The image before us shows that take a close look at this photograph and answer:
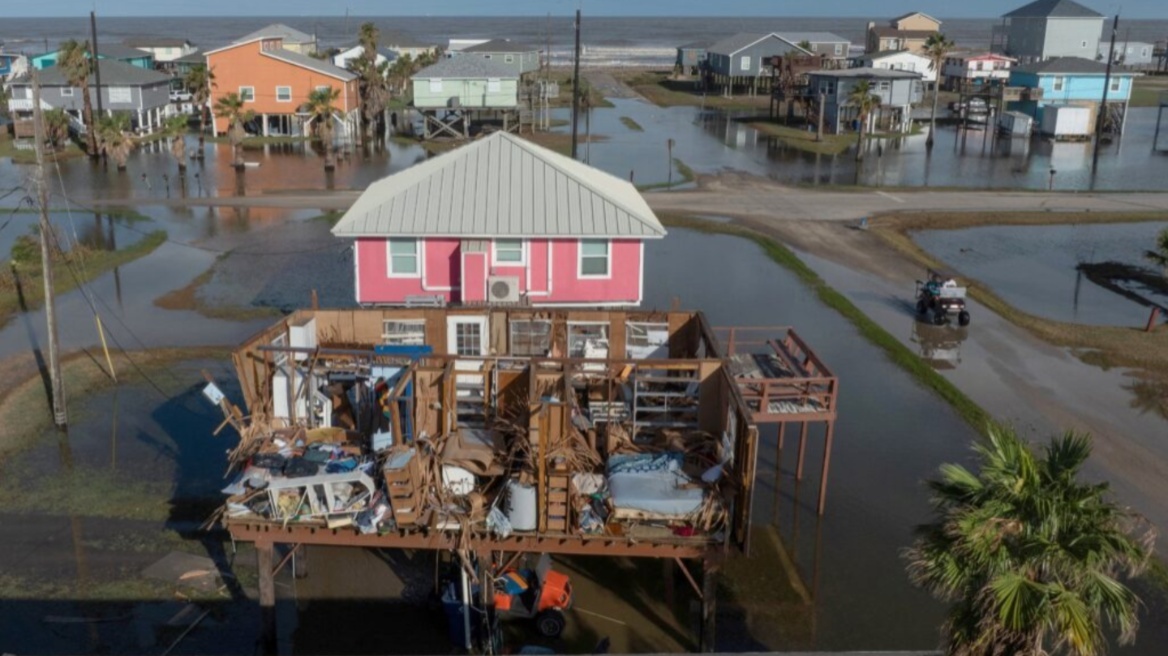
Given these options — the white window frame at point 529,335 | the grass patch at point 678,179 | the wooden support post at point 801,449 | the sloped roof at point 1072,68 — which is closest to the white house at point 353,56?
the grass patch at point 678,179

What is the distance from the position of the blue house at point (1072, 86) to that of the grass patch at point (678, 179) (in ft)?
120

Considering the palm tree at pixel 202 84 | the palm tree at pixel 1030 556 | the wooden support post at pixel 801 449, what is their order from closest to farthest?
1. the palm tree at pixel 1030 556
2. the wooden support post at pixel 801 449
3. the palm tree at pixel 202 84

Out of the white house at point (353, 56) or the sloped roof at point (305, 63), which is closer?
the sloped roof at point (305, 63)

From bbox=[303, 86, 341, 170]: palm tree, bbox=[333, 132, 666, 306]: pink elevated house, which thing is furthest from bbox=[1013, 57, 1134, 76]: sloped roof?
bbox=[333, 132, 666, 306]: pink elevated house

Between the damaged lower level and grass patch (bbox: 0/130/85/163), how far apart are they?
51057 millimetres

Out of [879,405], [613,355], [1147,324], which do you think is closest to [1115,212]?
[1147,324]

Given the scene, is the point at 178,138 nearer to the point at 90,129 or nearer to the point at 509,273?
the point at 90,129

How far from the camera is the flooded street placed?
116ft

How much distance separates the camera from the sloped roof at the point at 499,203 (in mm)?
26188

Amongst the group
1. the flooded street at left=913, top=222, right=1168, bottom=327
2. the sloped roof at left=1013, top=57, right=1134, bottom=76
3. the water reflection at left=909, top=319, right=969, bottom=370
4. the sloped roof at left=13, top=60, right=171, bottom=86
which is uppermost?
the sloped roof at left=1013, top=57, right=1134, bottom=76

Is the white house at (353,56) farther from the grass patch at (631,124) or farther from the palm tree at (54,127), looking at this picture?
the palm tree at (54,127)

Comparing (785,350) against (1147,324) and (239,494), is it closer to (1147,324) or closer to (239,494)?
(239,494)

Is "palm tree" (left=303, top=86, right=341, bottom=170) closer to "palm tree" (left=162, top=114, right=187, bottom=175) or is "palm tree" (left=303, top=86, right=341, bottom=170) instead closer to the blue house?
"palm tree" (left=162, top=114, right=187, bottom=175)

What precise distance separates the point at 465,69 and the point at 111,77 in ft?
80.4
